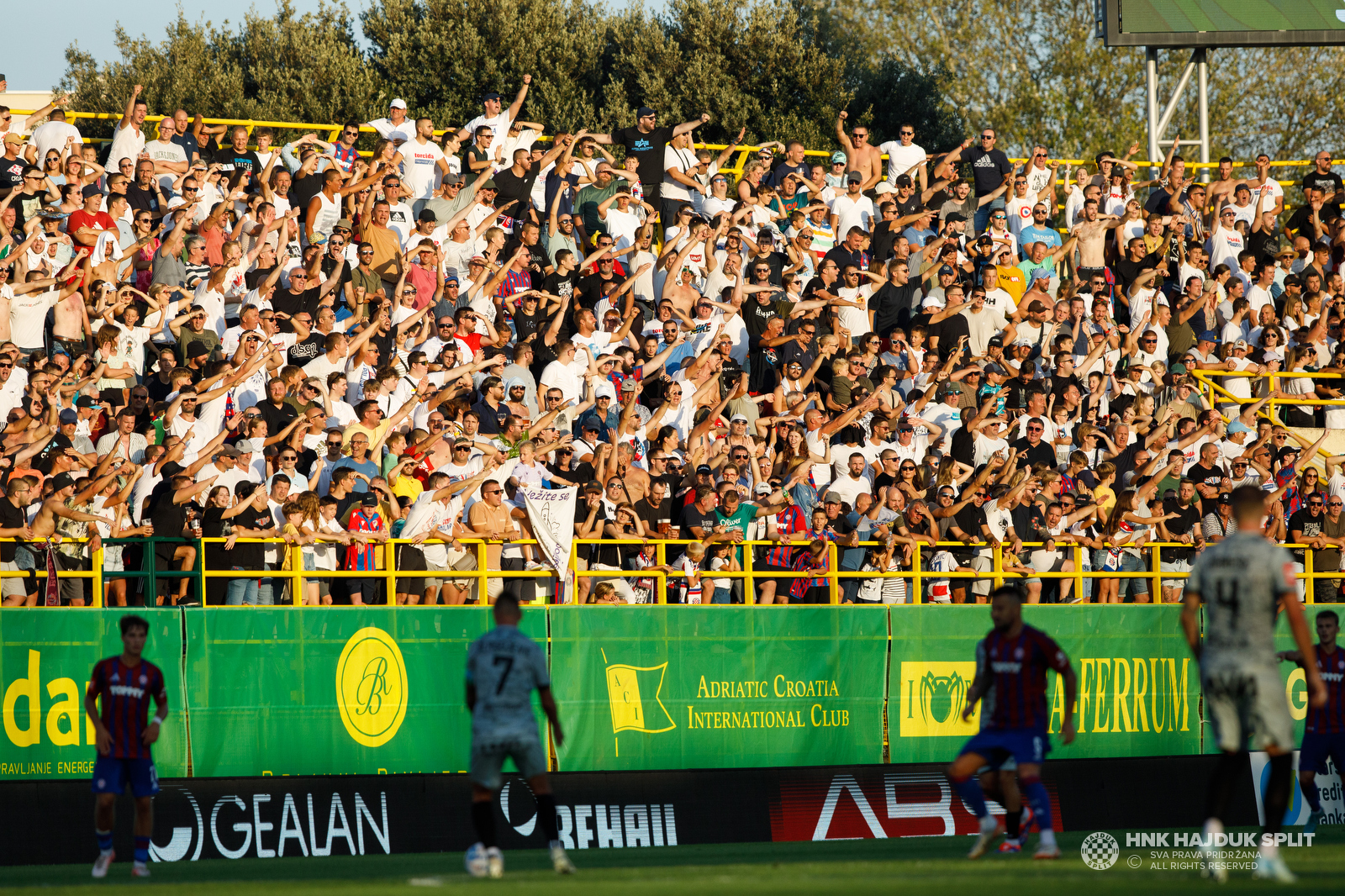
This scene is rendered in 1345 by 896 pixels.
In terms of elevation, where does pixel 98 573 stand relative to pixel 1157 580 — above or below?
above

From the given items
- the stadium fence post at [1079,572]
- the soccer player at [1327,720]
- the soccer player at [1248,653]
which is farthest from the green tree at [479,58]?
the soccer player at [1248,653]

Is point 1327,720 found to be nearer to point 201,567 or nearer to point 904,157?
point 201,567

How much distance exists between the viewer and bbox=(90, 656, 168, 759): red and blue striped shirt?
11.9 m

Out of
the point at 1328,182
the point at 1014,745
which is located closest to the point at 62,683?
the point at 1014,745

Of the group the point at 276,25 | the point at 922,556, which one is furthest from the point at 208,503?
the point at 276,25

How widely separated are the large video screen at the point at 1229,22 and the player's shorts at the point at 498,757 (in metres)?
19.5

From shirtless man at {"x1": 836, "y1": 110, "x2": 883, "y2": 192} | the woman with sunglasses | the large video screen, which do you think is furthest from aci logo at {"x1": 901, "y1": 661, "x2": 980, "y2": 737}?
the large video screen

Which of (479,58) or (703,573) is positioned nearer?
(703,573)

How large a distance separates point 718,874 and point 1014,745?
85.8 inches

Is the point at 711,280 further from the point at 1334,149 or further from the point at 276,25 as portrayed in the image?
the point at 1334,149

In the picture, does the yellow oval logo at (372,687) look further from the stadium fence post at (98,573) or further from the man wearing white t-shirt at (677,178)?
the man wearing white t-shirt at (677,178)

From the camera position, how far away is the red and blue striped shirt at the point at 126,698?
39.0 feet

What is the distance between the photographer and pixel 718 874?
10023mm

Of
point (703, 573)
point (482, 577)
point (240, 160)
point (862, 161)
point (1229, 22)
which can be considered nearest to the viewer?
point (482, 577)
